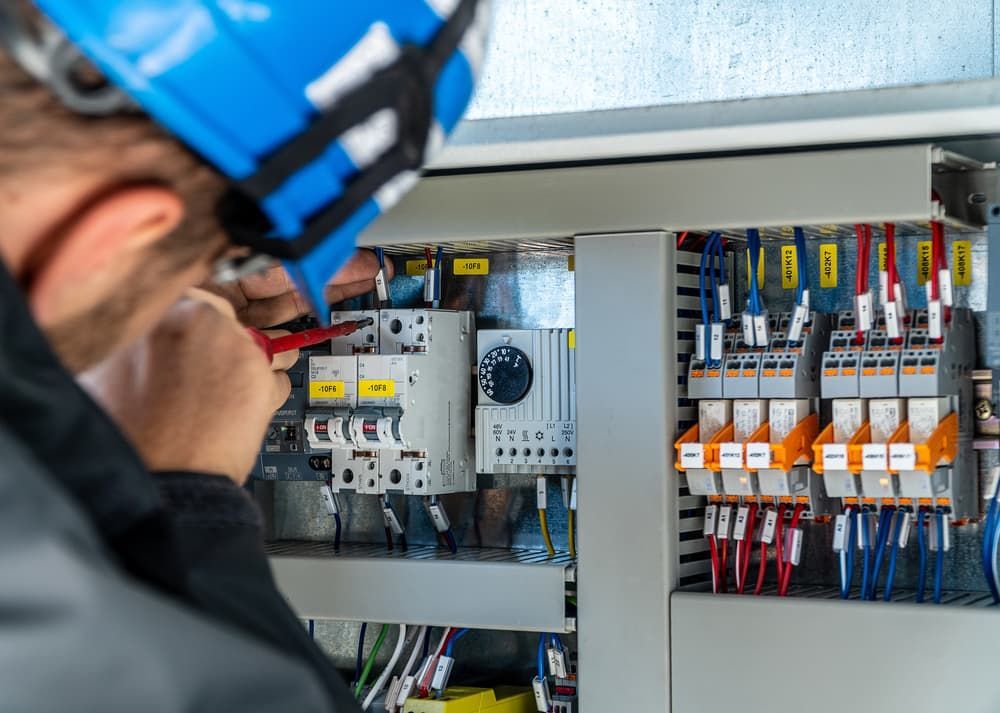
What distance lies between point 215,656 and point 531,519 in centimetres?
248

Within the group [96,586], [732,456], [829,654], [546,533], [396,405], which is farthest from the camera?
[546,533]

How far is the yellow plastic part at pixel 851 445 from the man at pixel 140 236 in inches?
75.7

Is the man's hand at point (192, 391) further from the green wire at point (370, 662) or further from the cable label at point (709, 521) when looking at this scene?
the green wire at point (370, 662)

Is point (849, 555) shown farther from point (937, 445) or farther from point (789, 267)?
point (789, 267)

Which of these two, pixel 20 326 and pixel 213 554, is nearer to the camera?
pixel 20 326

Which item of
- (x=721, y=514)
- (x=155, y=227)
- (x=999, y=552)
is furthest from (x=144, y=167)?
(x=999, y=552)

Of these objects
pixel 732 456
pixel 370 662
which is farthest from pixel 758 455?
pixel 370 662

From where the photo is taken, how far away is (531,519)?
2949 mm

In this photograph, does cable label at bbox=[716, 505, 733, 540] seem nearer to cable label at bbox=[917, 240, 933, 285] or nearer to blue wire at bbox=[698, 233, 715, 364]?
blue wire at bbox=[698, 233, 715, 364]

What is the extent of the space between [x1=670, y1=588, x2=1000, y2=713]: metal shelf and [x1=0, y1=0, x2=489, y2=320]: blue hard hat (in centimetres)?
194

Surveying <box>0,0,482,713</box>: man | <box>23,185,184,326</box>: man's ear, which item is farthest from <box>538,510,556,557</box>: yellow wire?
<box>23,185,184,326</box>: man's ear

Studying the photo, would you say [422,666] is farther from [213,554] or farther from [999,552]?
[213,554]

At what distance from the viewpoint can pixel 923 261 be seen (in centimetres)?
256

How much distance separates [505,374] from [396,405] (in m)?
0.26
